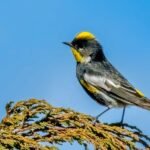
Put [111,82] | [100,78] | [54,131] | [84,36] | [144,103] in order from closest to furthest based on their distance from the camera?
1. [54,131]
2. [144,103]
3. [111,82]
4. [100,78]
5. [84,36]

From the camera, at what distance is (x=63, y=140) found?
424 cm

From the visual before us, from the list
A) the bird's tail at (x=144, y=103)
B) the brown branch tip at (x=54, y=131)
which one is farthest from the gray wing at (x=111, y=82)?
the brown branch tip at (x=54, y=131)

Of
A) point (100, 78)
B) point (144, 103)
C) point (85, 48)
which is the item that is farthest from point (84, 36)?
point (144, 103)

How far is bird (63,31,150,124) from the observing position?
7195mm

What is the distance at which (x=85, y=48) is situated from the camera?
343 inches

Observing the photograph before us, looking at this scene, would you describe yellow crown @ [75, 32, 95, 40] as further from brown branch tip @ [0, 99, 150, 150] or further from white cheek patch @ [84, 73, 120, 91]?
brown branch tip @ [0, 99, 150, 150]

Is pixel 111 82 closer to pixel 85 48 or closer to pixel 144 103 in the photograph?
pixel 85 48

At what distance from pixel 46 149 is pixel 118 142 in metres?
0.68

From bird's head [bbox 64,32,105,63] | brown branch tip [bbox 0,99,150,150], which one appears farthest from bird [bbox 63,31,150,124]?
brown branch tip [bbox 0,99,150,150]

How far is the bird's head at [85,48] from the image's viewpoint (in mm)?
8617

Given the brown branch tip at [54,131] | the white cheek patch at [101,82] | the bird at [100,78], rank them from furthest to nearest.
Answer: the white cheek patch at [101,82]
the bird at [100,78]
the brown branch tip at [54,131]

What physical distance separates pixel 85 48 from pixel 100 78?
973 mm

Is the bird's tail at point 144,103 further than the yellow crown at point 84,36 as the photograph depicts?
No

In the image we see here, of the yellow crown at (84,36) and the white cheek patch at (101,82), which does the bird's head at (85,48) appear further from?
the white cheek patch at (101,82)
